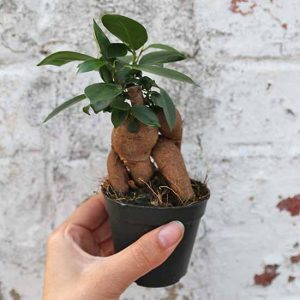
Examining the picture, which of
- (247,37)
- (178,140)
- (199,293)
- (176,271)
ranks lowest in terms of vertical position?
(199,293)

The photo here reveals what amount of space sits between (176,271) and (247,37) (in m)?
0.53

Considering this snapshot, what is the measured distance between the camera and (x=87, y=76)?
1040 millimetres

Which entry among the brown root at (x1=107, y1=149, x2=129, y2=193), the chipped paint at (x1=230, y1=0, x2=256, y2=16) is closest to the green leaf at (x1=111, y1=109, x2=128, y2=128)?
→ the brown root at (x1=107, y1=149, x2=129, y2=193)

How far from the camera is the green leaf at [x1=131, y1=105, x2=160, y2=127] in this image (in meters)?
0.75

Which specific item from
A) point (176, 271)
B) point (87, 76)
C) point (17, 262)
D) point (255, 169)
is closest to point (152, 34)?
point (87, 76)

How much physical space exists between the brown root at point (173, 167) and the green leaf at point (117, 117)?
0.11 metres

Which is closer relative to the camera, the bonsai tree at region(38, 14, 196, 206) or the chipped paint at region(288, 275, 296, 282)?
the bonsai tree at region(38, 14, 196, 206)

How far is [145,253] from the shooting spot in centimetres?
76

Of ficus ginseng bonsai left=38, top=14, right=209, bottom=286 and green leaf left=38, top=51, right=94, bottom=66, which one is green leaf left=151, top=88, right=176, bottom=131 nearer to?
ficus ginseng bonsai left=38, top=14, right=209, bottom=286

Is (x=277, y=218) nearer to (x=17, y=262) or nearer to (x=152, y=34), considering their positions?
(x=152, y=34)

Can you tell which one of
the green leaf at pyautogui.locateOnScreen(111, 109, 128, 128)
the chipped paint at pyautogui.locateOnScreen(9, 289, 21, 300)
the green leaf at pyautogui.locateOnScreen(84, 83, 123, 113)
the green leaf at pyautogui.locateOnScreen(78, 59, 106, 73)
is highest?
the green leaf at pyautogui.locateOnScreen(78, 59, 106, 73)

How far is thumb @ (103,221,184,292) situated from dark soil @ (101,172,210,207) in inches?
2.3

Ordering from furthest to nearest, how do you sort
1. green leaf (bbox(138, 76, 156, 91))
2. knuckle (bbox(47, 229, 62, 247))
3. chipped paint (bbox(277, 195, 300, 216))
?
chipped paint (bbox(277, 195, 300, 216)), knuckle (bbox(47, 229, 62, 247)), green leaf (bbox(138, 76, 156, 91))

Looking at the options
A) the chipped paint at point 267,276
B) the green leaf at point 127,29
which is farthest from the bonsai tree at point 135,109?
the chipped paint at point 267,276
